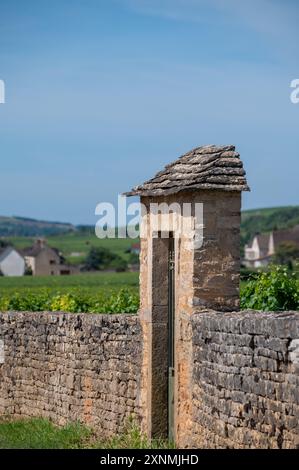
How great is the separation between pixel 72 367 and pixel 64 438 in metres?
→ 1.43

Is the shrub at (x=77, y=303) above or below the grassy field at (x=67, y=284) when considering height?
below

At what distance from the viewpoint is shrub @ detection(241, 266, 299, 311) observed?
15.4 meters

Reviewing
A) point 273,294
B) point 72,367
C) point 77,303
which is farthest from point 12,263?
point 273,294

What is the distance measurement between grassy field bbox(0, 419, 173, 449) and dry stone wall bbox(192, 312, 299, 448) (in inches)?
55.0

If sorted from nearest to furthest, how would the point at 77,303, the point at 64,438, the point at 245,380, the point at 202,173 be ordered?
the point at 245,380 → the point at 202,173 → the point at 64,438 → the point at 77,303

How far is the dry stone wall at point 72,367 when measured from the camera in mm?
14078

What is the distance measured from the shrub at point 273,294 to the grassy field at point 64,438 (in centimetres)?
271

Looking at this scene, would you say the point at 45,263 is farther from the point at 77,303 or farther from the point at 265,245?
the point at 77,303

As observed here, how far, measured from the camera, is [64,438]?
14477 millimetres

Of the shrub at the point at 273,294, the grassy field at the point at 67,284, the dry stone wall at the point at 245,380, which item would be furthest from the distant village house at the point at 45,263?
the dry stone wall at the point at 245,380

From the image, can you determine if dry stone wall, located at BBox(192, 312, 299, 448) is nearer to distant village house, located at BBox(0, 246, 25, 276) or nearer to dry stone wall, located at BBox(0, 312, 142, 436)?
dry stone wall, located at BBox(0, 312, 142, 436)

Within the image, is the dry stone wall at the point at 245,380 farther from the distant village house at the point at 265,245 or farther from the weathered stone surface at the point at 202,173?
the distant village house at the point at 265,245
